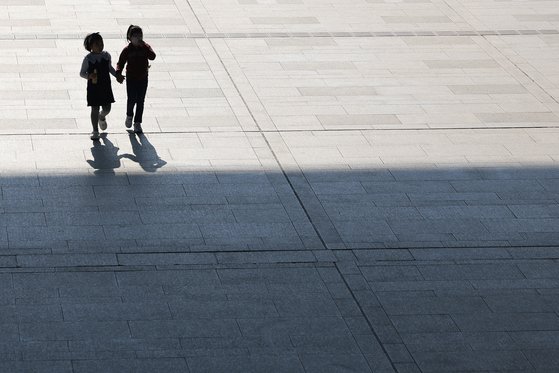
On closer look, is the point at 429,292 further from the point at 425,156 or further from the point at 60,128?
the point at 60,128

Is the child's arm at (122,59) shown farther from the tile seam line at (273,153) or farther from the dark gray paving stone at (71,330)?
the dark gray paving stone at (71,330)

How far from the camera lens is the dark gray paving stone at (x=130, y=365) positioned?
8.80m

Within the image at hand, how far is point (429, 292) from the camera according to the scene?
34.0 feet

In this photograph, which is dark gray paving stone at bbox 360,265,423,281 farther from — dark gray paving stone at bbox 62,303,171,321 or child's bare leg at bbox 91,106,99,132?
child's bare leg at bbox 91,106,99,132

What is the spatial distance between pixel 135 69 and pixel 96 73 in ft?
1.74

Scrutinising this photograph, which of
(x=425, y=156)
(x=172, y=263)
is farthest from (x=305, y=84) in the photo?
(x=172, y=263)

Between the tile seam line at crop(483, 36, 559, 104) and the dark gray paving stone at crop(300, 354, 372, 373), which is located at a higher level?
the dark gray paving stone at crop(300, 354, 372, 373)

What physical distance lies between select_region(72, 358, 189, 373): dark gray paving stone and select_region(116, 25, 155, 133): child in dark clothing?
5.07m

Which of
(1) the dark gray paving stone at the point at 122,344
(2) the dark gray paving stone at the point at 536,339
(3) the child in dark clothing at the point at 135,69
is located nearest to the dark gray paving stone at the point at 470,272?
(2) the dark gray paving stone at the point at 536,339

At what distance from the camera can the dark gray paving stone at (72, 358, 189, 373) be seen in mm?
8797

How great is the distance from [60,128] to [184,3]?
6257 millimetres

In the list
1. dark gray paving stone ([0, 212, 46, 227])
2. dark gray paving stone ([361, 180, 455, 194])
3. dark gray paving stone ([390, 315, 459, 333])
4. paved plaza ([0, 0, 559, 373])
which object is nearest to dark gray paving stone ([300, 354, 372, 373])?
paved plaza ([0, 0, 559, 373])

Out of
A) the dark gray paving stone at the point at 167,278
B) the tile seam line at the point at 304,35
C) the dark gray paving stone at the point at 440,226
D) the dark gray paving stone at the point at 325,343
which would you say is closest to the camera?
the dark gray paving stone at the point at 325,343

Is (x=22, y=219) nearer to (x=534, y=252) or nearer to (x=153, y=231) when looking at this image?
(x=153, y=231)
